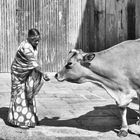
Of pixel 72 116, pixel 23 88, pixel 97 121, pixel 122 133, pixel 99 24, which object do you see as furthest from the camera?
pixel 99 24

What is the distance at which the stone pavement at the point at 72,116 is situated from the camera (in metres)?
6.68

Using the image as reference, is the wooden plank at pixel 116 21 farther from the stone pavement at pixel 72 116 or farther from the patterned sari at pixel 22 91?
the patterned sari at pixel 22 91

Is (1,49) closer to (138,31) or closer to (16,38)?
(16,38)

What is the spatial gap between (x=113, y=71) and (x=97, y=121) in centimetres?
163

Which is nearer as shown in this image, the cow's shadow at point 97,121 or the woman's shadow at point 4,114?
the cow's shadow at point 97,121

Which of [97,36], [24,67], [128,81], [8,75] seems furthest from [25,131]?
[97,36]

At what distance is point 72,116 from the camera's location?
26.1ft

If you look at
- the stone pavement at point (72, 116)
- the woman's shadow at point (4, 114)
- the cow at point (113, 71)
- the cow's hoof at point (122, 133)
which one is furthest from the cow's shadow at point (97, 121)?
the cow at point (113, 71)

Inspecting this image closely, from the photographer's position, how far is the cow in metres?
6.35

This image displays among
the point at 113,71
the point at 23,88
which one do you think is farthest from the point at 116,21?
the point at 113,71

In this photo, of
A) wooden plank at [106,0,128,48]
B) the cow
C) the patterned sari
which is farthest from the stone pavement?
wooden plank at [106,0,128,48]

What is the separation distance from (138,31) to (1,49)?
4.79 m

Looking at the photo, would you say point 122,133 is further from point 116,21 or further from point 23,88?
point 116,21

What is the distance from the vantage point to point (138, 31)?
45.9ft
